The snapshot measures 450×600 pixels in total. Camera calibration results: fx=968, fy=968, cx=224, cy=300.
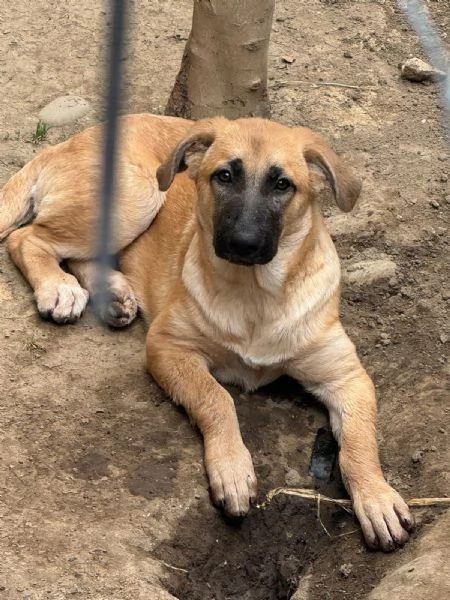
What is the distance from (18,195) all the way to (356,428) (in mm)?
A: 2727

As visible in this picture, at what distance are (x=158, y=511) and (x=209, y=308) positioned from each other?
1.15 meters

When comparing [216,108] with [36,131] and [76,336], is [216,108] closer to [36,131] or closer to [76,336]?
[36,131]

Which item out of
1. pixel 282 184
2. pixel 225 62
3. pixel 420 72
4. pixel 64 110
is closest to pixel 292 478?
pixel 282 184

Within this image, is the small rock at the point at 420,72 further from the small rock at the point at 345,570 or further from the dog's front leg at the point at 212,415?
the small rock at the point at 345,570

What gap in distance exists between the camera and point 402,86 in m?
7.80

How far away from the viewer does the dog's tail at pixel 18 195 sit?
19.8 feet

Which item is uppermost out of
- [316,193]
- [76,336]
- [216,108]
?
[316,193]

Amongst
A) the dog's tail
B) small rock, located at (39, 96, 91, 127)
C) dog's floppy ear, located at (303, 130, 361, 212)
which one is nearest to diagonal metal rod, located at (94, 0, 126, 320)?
dog's floppy ear, located at (303, 130, 361, 212)

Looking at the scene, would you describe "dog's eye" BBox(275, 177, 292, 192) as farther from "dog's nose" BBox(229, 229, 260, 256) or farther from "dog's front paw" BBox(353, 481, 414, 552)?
"dog's front paw" BBox(353, 481, 414, 552)

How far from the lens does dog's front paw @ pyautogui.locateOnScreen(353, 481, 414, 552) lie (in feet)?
13.3

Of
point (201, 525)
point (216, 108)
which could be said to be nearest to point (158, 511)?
point (201, 525)

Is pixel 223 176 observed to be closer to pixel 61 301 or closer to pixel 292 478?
pixel 61 301

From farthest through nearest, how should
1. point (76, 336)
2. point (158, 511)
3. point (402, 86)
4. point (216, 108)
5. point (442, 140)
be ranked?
point (402, 86), point (442, 140), point (216, 108), point (76, 336), point (158, 511)

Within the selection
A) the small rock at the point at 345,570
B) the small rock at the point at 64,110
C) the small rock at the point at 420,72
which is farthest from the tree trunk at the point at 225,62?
the small rock at the point at 345,570
